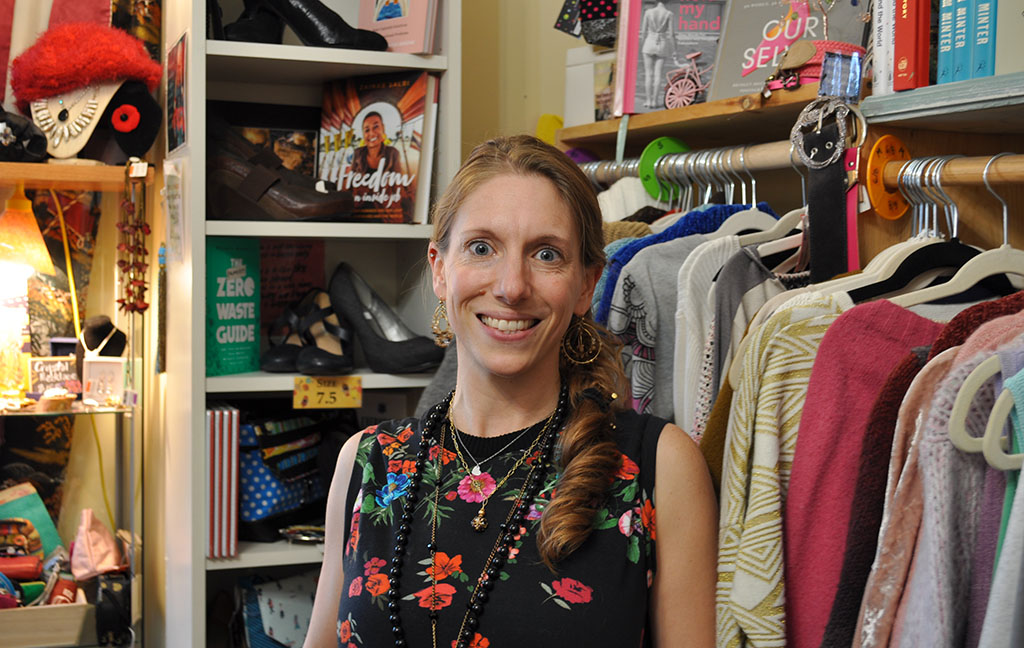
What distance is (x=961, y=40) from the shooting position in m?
1.30

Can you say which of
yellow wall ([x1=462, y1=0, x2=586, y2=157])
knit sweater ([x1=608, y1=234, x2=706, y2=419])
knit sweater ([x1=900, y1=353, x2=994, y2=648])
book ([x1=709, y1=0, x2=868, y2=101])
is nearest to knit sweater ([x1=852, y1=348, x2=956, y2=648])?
knit sweater ([x1=900, y1=353, x2=994, y2=648])

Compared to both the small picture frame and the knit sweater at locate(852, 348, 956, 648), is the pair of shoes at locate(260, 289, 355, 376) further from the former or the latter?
the knit sweater at locate(852, 348, 956, 648)

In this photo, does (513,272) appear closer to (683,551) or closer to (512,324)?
(512,324)

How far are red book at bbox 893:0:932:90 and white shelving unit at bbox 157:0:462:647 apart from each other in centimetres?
98

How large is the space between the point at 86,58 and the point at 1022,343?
6.08 ft

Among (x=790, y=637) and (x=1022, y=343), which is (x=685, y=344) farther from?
(x=1022, y=343)

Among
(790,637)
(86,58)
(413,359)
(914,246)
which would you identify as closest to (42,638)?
(413,359)

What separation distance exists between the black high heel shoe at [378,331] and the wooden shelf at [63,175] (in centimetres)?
47

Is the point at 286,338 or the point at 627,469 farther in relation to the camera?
the point at 286,338

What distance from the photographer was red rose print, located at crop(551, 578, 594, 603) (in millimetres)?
1103

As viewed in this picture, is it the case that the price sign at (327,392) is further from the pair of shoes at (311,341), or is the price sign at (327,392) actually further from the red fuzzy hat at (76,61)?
the red fuzzy hat at (76,61)

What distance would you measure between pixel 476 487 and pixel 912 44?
0.81m

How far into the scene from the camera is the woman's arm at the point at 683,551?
3.70 feet

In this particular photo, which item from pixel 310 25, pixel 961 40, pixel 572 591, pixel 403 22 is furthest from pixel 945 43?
pixel 310 25
